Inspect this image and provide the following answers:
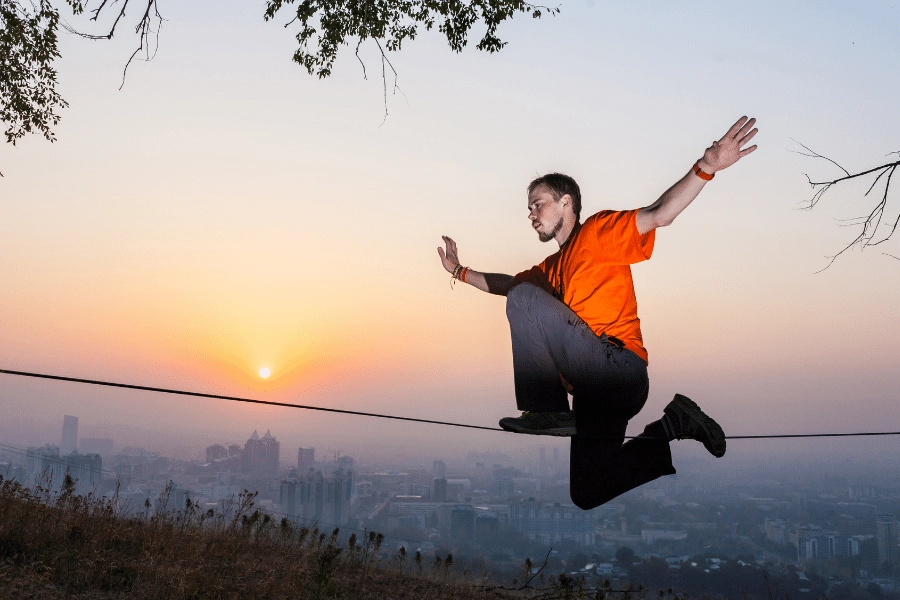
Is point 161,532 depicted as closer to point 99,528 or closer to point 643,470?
point 99,528

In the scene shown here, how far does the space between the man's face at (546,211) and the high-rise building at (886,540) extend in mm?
8726

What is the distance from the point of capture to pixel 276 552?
30.3 feet

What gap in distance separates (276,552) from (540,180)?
6.27m

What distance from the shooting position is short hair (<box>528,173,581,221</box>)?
4.52 metres

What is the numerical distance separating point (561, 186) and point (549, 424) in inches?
49.7

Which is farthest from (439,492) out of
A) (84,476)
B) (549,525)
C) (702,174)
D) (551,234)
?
(702,174)

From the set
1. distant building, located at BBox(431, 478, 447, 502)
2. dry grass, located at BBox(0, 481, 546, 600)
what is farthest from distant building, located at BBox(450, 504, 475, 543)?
dry grass, located at BBox(0, 481, 546, 600)

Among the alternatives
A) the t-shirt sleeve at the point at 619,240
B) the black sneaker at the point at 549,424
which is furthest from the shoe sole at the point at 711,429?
the t-shirt sleeve at the point at 619,240

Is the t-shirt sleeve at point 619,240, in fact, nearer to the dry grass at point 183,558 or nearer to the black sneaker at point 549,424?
the black sneaker at point 549,424

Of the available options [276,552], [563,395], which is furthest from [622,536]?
[563,395]

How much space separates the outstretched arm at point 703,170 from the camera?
3.94 metres

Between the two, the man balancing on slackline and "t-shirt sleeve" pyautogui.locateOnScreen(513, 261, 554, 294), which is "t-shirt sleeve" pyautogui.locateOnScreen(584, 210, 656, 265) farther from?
"t-shirt sleeve" pyautogui.locateOnScreen(513, 261, 554, 294)

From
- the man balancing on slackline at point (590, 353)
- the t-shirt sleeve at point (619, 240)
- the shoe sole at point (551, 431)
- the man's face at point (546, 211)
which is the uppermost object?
the man's face at point (546, 211)

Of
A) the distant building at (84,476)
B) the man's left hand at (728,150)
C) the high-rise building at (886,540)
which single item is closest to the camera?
the man's left hand at (728,150)
